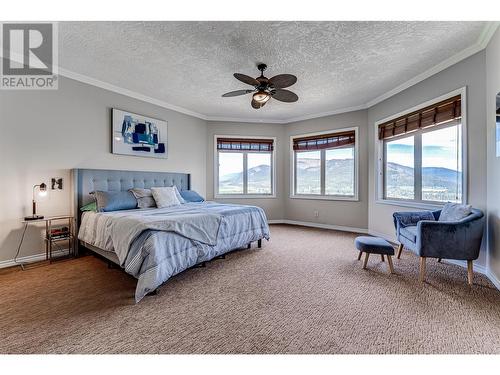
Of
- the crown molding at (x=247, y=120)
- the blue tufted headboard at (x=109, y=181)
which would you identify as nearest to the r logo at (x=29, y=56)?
the blue tufted headboard at (x=109, y=181)

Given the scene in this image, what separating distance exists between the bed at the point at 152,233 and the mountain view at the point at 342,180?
222cm

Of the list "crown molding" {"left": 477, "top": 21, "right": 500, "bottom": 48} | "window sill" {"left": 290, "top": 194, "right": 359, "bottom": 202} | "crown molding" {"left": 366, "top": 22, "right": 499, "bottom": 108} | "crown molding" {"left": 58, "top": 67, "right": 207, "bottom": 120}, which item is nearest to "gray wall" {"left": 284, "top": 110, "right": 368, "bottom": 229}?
"window sill" {"left": 290, "top": 194, "right": 359, "bottom": 202}

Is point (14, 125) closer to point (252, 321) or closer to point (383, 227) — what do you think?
point (252, 321)

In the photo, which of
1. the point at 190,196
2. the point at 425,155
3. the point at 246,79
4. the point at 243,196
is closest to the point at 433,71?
the point at 425,155

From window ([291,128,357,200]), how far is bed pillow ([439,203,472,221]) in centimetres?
201

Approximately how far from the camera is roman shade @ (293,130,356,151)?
4898 mm

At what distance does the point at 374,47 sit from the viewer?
2635 millimetres

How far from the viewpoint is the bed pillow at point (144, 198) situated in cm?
351

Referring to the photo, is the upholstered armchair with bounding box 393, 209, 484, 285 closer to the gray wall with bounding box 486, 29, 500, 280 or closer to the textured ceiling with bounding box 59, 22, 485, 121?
the gray wall with bounding box 486, 29, 500, 280

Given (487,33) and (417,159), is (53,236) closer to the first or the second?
(417,159)

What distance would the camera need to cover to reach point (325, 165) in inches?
210

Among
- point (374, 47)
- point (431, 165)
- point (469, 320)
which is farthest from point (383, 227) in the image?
point (374, 47)

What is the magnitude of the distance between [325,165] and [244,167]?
6.51 feet

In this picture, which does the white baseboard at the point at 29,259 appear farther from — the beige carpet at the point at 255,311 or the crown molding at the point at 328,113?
the crown molding at the point at 328,113
